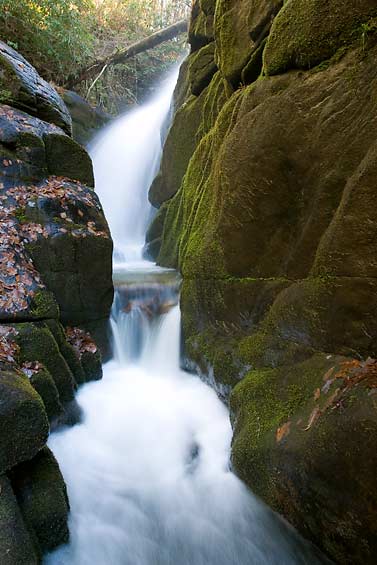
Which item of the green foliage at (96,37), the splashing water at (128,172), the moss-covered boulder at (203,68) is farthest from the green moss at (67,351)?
the green foliage at (96,37)

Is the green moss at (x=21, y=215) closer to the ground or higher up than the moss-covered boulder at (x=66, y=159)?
closer to the ground

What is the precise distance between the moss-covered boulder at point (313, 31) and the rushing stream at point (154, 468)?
12.9ft

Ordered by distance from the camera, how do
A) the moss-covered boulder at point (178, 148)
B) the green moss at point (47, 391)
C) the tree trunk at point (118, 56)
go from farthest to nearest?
the tree trunk at point (118, 56)
the moss-covered boulder at point (178, 148)
the green moss at point (47, 391)

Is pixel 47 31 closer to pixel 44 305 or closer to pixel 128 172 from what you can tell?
pixel 128 172

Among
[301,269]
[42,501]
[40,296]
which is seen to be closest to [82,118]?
[40,296]

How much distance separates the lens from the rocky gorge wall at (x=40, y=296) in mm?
2727

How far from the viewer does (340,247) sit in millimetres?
3213

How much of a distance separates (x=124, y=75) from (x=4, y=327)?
67.2ft

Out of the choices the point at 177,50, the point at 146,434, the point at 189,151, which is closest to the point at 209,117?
the point at 189,151

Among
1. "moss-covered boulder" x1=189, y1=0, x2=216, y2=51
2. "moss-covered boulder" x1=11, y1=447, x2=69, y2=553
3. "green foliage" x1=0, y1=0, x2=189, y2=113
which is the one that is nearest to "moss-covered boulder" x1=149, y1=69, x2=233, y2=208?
"moss-covered boulder" x1=189, y1=0, x2=216, y2=51

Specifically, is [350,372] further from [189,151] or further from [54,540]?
[189,151]

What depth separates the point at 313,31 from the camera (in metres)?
3.54

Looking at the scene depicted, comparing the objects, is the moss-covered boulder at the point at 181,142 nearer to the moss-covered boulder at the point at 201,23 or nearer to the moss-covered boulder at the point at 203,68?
the moss-covered boulder at the point at 203,68

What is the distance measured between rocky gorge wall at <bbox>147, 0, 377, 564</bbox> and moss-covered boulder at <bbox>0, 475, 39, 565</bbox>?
6.10 ft
